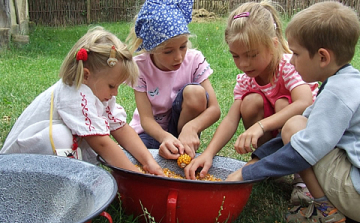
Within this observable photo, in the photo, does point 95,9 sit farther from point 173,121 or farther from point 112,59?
point 112,59

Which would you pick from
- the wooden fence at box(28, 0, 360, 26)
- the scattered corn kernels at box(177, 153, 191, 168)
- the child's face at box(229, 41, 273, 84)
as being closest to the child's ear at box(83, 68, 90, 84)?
the scattered corn kernels at box(177, 153, 191, 168)

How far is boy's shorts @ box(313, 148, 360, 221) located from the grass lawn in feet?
0.94

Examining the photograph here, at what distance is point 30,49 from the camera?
20.5ft

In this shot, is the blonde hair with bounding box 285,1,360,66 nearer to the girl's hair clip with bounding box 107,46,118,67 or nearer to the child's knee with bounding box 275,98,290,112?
the child's knee with bounding box 275,98,290,112

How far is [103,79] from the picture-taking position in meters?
1.92

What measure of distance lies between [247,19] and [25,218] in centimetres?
130

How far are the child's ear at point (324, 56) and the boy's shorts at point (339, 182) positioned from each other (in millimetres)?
323

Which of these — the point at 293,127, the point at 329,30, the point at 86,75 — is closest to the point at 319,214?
the point at 293,127

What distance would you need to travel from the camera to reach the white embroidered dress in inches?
72.5

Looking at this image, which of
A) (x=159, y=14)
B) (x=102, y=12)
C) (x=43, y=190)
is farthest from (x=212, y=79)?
(x=102, y=12)

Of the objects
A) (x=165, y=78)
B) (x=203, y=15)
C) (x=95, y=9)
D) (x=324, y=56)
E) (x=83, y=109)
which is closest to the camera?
(x=324, y=56)

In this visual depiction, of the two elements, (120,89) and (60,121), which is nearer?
(60,121)

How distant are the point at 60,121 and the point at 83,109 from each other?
16 centimetres

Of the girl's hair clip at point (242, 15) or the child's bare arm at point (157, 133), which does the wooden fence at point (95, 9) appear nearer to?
the child's bare arm at point (157, 133)
